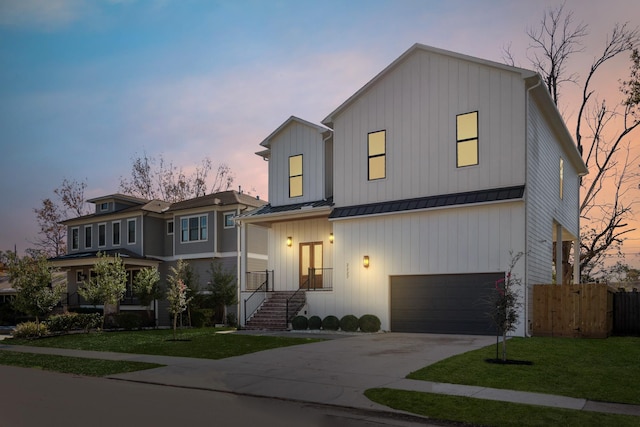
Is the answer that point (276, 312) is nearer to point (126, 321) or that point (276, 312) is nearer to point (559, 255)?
point (126, 321)

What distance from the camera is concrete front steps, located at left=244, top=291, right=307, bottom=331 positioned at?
72.5 ft

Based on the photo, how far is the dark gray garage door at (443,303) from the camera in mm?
17781

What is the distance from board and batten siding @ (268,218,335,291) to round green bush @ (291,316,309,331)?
3.14 m

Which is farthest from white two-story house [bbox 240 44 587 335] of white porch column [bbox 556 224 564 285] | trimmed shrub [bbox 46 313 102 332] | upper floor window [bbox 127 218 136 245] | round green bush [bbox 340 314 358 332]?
upper floor window [bbox 127 218 136 245]

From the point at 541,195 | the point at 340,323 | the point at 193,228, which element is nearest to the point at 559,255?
the point at 541,195

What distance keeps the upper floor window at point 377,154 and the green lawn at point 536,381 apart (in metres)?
8.47

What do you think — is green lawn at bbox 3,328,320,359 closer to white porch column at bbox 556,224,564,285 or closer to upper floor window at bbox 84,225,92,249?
white porch column at bbox 556,224,564,285

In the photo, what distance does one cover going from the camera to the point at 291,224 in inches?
976

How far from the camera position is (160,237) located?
36281mm

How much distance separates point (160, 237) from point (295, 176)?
15.6 metres

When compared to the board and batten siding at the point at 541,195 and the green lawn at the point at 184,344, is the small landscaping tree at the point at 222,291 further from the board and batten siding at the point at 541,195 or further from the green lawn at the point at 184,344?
the board and batten siding at the point at 541,195

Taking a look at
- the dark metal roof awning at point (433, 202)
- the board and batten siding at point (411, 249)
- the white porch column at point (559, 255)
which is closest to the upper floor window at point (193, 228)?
the board and batten siding at point (411, 249)

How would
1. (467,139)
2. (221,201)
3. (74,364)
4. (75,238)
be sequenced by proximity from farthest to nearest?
1. (75,238)
2. (221,201)
3. (467,139)
4. (74,364)

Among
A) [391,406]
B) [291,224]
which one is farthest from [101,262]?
[391,406]
